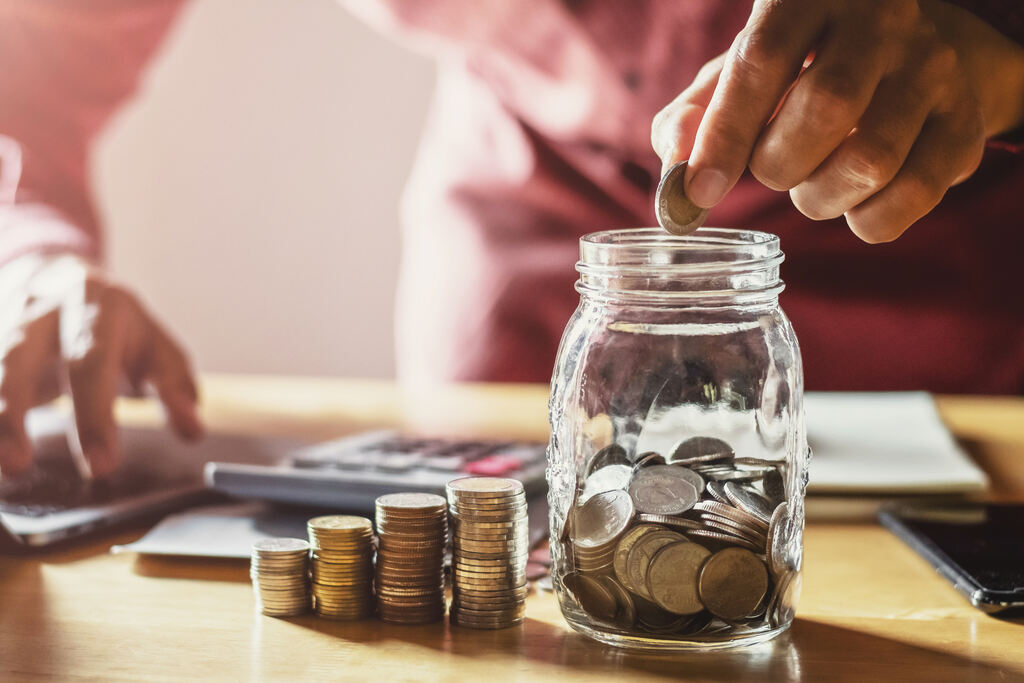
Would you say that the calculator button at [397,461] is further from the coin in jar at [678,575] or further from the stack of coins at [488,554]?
the coin in jar at [678,575]

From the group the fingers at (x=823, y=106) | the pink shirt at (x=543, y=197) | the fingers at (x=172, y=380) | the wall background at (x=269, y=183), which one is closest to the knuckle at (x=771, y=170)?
the fingers at (x=823, y=106)

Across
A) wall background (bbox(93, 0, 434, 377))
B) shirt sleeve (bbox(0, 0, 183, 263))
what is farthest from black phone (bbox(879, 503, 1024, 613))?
wall background (bbox(93, 0, 434, 377))

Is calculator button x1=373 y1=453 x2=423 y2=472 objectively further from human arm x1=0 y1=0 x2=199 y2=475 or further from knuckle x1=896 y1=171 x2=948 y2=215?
knuckle x1=896 y1=171 x2=948 y2=215

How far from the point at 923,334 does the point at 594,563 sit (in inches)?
48.4

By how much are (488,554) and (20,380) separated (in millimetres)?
704

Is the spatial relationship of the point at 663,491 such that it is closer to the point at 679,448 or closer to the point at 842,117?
the point at 679,448

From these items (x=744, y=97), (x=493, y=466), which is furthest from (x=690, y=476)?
(x=493, y=466)

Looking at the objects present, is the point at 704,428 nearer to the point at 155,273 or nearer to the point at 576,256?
the point at 576,256

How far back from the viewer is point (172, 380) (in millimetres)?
1358

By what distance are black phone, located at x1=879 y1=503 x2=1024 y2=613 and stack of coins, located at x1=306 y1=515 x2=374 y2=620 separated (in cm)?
44

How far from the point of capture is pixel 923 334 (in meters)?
1.72

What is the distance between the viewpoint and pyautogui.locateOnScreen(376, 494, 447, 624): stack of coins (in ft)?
2.40

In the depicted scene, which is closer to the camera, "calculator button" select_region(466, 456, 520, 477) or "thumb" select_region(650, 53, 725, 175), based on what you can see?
"thumb" select_region(650, 53, 725, 175)

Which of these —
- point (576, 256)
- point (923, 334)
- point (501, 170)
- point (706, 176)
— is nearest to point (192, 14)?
point (501, 170)
